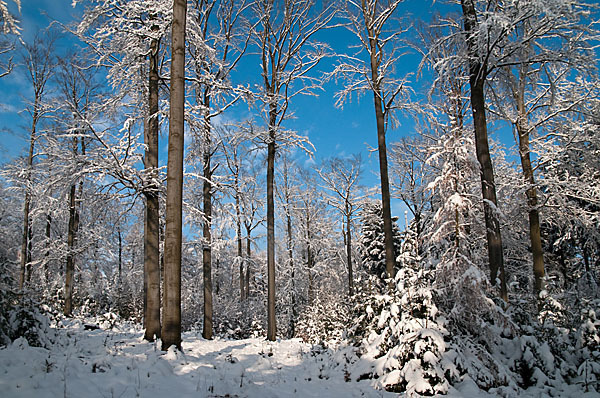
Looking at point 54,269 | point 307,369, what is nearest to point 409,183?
point 307,369

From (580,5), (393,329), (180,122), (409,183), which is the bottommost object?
(393,329)

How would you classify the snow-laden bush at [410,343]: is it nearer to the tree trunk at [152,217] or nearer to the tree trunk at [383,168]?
the tree trunk at [383,168]

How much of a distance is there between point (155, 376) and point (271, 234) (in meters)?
8.28

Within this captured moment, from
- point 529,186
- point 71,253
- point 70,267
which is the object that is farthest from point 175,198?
point 70,267

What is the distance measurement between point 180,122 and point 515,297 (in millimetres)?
8910

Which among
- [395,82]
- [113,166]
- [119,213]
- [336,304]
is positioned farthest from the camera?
[336,304]

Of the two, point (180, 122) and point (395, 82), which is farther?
point (395, 82)

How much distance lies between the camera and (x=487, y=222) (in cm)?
824

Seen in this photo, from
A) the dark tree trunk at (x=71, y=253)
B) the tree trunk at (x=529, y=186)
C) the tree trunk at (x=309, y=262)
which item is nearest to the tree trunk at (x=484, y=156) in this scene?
the tree trunk at (x=529, y=186)

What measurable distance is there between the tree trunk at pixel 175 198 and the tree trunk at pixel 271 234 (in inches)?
248

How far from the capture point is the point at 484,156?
916 centimetres

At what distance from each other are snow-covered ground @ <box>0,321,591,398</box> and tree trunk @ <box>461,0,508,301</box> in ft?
11.1

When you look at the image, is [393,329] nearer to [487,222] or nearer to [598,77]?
[487,222]

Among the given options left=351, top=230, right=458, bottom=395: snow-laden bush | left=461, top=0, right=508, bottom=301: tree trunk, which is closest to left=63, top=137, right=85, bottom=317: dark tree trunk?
left=351, top=230, right=458, bottom=395: snow-laden bush
